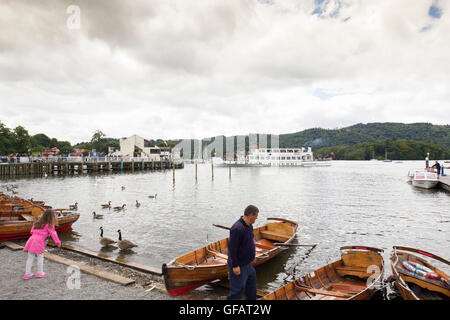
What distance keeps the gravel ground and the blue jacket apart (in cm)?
249

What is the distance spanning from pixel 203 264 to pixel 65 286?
3683 millimetres

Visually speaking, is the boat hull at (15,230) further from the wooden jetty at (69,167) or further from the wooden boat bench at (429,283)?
the wooden jetty at (69,167)

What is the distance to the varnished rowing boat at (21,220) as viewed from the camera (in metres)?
10.9

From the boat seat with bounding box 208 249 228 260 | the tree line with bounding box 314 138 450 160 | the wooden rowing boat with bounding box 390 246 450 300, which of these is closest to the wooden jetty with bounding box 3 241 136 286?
the boat seat with bounding box 208 249 228 260

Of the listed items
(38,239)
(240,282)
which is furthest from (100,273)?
(240,282)

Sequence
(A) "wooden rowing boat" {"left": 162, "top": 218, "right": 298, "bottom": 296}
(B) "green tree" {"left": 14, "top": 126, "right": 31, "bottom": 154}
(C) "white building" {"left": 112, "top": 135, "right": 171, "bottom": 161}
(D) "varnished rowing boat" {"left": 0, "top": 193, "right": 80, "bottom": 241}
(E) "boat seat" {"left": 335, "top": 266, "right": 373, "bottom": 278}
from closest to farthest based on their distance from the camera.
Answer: (A) "wooden rowing boat" {"left": 162, "top": 218, "right": 298, "bottom": 296}
(E) "boat seat" {"left": 335, "top": 266, "right": 373, "bottom": 278}
(D) "varnished rowing boat" {"left": 0, "top": 193, "right": 80, "bottom": 241}
(B) "green tree" {"left": 14, "top": 126, "right": 31, "bottom": 154}
(C) "white building" {"left": 112, "top": 135, "right": 171, "bottom": 161}

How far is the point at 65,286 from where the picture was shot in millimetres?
6629

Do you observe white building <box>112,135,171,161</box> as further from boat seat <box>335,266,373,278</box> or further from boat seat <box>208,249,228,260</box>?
boat seat <box>335,266,373,278</box>

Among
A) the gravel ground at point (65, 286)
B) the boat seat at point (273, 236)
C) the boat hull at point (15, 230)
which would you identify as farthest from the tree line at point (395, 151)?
the boat hull at point (15, 230)

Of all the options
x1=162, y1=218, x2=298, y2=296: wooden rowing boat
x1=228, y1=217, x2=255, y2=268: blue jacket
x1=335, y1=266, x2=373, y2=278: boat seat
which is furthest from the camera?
x1=335, y1=266, x2=373, y2=278: boat seat

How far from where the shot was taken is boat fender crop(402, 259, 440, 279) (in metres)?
6.88
